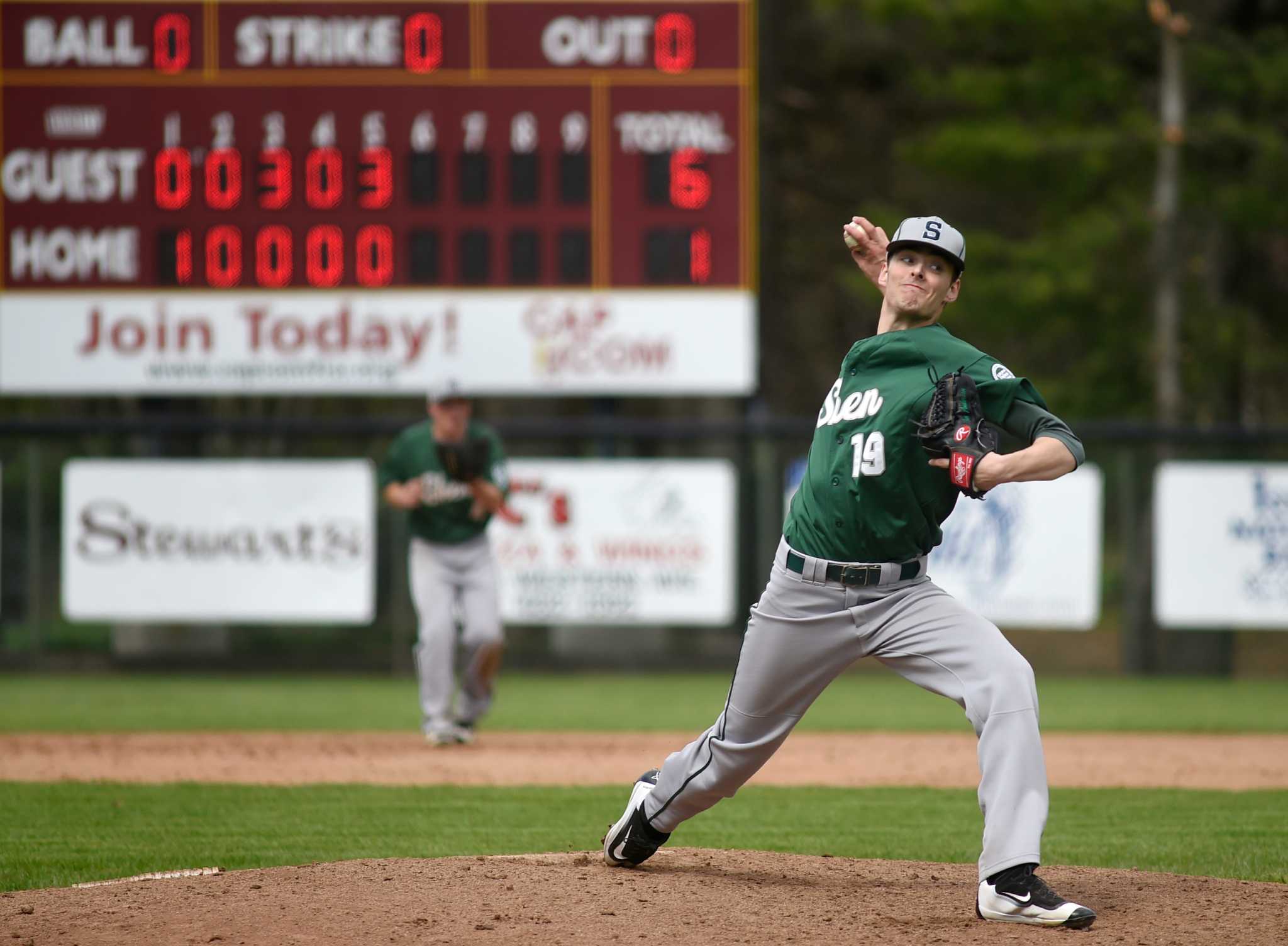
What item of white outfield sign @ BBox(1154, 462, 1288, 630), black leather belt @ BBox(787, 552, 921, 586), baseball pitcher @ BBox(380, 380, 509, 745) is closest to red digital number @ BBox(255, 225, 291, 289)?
baseball pitcher @ BBox(380, 380, 509, 745)

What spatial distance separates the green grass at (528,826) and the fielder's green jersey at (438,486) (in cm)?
192

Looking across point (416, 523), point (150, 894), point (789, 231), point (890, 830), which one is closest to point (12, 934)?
point (150, 894)

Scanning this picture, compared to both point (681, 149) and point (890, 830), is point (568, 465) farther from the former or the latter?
point (890, 830)

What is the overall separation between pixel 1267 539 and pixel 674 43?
6.08 metres

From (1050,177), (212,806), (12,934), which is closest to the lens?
(12,934)

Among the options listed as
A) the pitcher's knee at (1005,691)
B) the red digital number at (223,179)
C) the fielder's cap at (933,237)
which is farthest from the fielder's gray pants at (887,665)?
the red digital number at (223,179)

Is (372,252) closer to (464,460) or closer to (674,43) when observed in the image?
(674,43)

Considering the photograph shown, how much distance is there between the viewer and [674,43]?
12000 mm

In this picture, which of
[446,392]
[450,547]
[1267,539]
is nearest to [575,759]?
[450,547]

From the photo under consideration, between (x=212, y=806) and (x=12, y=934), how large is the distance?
2.52m

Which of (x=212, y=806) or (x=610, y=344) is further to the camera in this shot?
(x=610, y=344)

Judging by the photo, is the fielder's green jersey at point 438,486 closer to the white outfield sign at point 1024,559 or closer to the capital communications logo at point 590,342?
Answer: the capital communications logo at point 590,342

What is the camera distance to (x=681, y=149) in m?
12.0

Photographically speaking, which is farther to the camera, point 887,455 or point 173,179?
point 173,179
